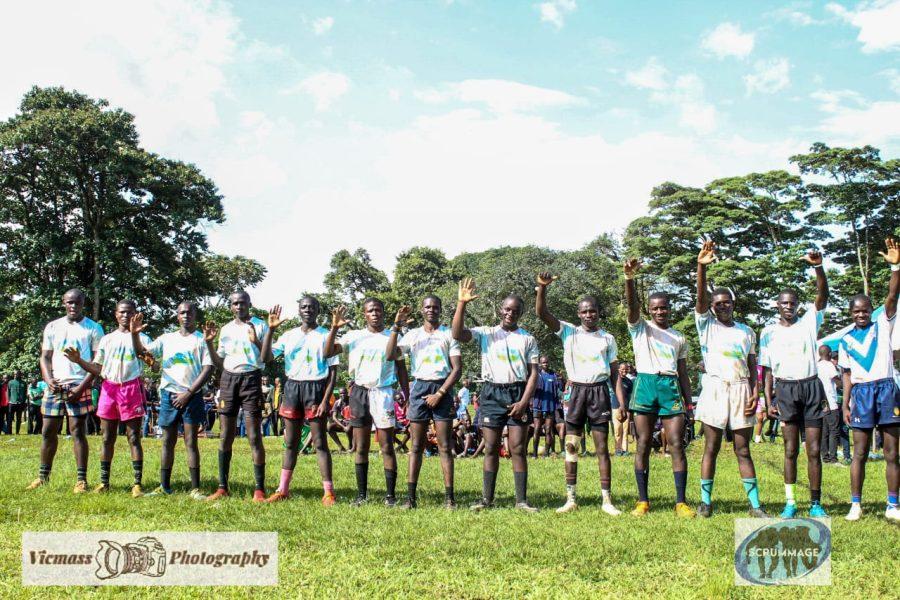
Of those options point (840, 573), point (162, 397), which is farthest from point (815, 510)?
point (162, 397)

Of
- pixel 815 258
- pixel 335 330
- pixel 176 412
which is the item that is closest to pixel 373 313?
pixel 335 330

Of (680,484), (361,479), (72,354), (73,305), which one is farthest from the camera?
(73,305)

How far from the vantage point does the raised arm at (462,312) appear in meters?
7.79

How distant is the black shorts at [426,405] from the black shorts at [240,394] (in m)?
1.88

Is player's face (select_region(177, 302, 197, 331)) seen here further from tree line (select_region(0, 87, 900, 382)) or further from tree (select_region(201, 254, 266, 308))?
tree (select_region(201, 254, 266, 308))

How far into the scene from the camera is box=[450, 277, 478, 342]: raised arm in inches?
307

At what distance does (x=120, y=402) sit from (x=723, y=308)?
7137mm

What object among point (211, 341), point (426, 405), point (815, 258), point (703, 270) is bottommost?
point (426, 405)

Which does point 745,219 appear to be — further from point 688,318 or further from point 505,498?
point 505,498

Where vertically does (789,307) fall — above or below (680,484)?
above

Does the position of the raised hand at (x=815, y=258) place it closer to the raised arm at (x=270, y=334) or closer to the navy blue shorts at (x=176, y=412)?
the raised arm at (x=270, y=334)

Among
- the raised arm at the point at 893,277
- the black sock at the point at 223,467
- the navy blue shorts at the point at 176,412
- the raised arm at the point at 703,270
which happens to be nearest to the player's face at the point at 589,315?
the raised arm at the point at 703,270

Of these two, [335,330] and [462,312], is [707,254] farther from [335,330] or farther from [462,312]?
[335,330]

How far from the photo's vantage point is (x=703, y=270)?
747 cm
